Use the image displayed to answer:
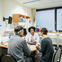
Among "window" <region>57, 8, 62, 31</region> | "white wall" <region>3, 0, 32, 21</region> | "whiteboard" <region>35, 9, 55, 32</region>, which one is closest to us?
"white wall" <region>3, 0, 32, 21</region>

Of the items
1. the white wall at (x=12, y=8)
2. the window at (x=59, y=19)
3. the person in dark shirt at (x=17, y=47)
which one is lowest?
the person in dark shirt at (x=17, y=47)

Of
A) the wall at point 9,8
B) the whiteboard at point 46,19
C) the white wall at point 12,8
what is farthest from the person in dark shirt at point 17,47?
the whiteboard at point 46,19

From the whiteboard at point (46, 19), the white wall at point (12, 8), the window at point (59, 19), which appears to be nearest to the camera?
the white wall at point (12, 8)

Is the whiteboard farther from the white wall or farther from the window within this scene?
the white wall

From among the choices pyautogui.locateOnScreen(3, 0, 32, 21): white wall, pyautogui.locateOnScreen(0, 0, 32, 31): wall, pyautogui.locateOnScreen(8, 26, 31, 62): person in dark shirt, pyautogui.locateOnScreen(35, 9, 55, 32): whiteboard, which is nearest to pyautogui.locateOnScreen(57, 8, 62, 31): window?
pyautogui.locateOnScreen(35, 9, 55, 32): whiteboard

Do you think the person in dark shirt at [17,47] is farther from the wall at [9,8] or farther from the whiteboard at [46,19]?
the whiteboard at [46,19]

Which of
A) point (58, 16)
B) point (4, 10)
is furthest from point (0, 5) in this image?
point (58, 16)

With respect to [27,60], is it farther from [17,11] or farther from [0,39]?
[17,11]

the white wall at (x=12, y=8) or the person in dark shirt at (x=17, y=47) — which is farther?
the white wall at (x=12, y=8)

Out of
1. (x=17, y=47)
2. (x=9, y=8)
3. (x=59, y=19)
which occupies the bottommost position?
(x=17, y=47)

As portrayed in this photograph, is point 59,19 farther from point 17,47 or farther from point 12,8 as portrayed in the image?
point 17,47

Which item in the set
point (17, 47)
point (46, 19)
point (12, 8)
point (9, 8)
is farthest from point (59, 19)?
point (17, 47)

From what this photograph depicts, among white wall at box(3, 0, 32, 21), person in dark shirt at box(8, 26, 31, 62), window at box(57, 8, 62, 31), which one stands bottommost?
person in dark shirt at box(8, 26, 31, 62)

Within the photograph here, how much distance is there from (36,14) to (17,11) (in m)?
1.76
